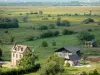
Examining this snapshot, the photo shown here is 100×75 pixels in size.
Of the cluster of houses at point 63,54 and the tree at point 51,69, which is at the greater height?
the cluster of houses at point 63,54

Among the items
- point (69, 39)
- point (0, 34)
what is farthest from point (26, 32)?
point (69, 39)

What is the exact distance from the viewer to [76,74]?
43438 mm

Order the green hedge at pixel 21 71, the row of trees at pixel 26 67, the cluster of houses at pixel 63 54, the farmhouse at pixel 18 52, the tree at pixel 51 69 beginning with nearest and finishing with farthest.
Result: the tree at pixel 51 69 → the green hedge at pixel 21 71 → the row of trees at pixel 26 67 → the cluster of houses at pixel 63 54 → the farmhouse at pixel 18 52

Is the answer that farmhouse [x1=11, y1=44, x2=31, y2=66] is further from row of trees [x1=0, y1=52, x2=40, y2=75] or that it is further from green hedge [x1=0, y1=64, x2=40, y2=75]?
green hedge [x1=0, y1=64, x2=40, y2=75]

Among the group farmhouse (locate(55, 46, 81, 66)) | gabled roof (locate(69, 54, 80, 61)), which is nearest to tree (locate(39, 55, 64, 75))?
farmhouse (locate(55, 46, 81, 66))

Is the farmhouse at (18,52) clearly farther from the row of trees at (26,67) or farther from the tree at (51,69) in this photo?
the tree at (51,69)

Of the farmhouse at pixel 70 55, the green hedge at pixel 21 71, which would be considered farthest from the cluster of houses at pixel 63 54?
the green hedge at pixel 21 71

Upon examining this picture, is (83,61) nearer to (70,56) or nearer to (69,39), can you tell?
(70,56)

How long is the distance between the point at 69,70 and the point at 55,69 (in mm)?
5545

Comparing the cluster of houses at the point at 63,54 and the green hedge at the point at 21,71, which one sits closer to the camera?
the green hedge at the point at 21,71

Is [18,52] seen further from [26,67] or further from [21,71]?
[21,71]

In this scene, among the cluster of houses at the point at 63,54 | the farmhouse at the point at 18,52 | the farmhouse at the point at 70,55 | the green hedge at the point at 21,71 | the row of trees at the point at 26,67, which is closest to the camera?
the green hedge at the point at 21,71

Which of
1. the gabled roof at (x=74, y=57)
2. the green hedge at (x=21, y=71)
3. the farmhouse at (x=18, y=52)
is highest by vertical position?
the farmhouse at (x=18, y=52)

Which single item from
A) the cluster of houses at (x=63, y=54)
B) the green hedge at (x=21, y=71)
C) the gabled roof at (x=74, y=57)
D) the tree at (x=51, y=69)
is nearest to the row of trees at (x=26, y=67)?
the green hedge at (x=21, y=71)
